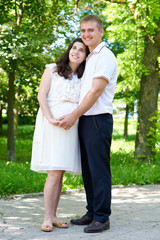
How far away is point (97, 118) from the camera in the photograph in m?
3.99

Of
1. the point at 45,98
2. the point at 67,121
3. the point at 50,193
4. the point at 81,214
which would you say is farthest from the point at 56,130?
the point at 81,214

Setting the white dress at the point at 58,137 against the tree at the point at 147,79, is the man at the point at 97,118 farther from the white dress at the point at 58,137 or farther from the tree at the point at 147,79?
A: the tree at the point at 147,79

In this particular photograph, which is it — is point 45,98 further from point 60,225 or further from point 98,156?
point 60,225

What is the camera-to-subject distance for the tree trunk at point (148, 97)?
9992 mm

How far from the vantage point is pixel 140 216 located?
4.72 metres

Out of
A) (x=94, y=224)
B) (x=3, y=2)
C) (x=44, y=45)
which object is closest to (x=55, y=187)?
(x=94, y=224)

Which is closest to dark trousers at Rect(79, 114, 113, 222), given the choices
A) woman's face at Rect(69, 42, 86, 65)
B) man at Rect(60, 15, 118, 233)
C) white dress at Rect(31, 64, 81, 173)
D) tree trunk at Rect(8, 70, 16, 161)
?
man at Rect(60, 15, 118, 233)

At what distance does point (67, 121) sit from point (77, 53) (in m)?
0.78

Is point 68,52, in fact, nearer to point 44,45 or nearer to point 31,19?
point 44,45

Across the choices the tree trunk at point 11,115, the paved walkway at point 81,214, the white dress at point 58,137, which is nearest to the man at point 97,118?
the white dress at point 58,137

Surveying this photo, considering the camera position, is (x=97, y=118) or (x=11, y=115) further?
(x=11, y=115)

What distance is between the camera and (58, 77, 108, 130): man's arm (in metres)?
3.88

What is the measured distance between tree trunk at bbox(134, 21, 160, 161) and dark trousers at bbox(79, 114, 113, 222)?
6.14 meters

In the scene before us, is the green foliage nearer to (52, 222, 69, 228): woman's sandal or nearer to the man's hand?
(52, 222, 69, 228): woman's sandal
